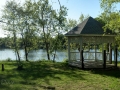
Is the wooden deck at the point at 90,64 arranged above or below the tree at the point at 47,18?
below

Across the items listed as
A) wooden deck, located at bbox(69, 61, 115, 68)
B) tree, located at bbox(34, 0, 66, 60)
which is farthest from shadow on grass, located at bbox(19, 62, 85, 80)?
tree, located at bbox(34, 0, 66, 60)

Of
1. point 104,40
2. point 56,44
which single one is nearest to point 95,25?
A: point 104,40

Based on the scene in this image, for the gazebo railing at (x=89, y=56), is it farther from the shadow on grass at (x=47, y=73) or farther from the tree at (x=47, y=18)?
the tree at (x=47, y=18)

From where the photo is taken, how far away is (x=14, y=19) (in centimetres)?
1589

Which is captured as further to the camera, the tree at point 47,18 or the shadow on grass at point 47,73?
the tree at point 47,18

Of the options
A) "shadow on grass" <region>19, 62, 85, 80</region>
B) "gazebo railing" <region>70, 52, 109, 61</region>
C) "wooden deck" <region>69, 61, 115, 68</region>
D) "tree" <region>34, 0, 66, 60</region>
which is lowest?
"shadow on grass" <region>19, 62, 85, 80</region>

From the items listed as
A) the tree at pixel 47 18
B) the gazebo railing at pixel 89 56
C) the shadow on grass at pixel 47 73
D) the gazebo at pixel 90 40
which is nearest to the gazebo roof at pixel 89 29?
the gazebo at pixel 90 40

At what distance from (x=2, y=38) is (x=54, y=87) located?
1666 cm

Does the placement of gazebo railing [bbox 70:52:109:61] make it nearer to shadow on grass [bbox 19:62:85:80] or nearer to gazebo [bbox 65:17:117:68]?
gazebo [bbox 65:17:117:68]

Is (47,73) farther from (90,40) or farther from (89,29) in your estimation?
(89,29)

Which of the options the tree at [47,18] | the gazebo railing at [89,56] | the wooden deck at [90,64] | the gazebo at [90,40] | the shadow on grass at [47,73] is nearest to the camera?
the shadow on grass at [47,73]

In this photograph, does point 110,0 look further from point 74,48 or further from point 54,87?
point 74,48

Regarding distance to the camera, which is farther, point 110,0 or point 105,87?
point 110,0

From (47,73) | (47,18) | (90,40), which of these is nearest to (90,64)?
(90,40)
